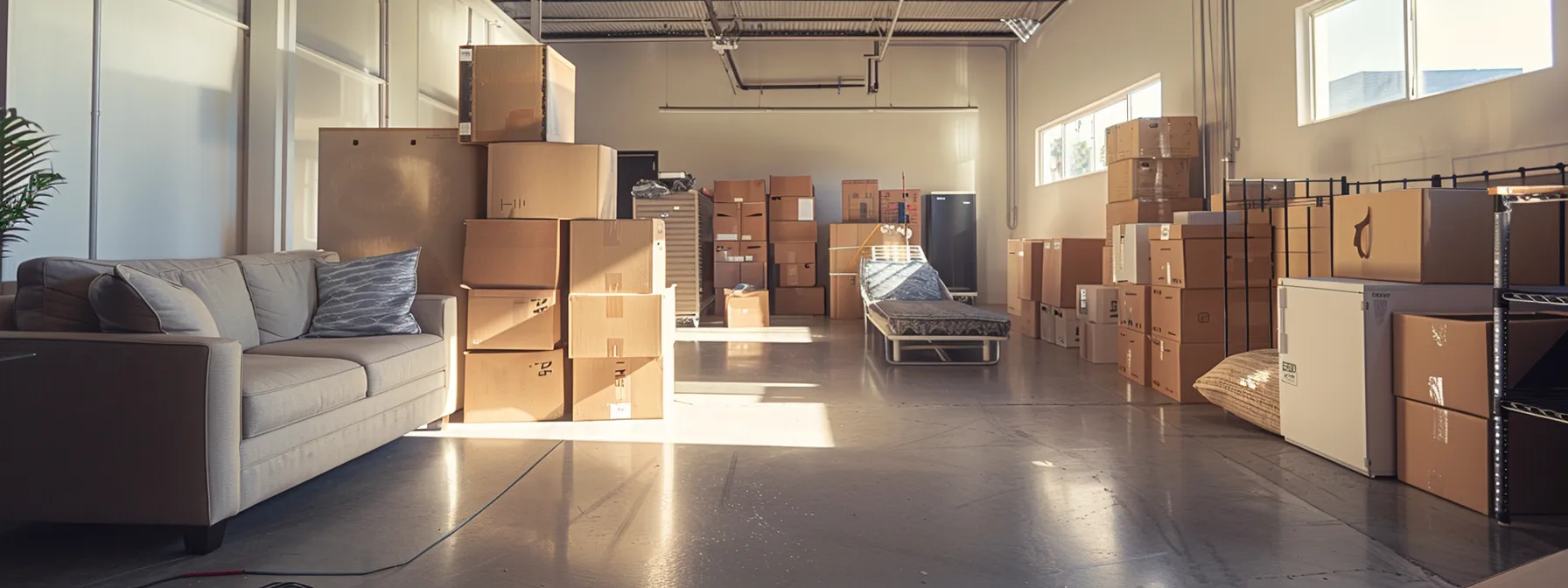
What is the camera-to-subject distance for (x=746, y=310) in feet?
29.8

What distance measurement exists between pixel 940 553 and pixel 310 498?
2.16 metres

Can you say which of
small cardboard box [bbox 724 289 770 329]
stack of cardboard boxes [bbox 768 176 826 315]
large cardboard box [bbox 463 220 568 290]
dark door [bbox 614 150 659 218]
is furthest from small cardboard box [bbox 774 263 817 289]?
large cardboard box [bbox 463 220 568 290]

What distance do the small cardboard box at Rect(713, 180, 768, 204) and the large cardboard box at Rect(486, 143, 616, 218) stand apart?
643cm

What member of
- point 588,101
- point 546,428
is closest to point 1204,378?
point 546,428

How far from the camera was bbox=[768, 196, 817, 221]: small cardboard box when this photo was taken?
1072cm

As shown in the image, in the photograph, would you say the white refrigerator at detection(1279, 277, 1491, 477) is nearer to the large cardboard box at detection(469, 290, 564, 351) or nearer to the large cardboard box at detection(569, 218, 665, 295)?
the large cardboard box at detection(569, 218, 665, 295)

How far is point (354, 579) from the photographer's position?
2.16m

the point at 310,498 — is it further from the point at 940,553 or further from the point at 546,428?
the point at 940,553

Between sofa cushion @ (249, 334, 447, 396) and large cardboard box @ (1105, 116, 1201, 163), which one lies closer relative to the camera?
sofa cushion @ (249, 334, 447, 396)

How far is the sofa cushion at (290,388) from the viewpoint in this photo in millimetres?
2496

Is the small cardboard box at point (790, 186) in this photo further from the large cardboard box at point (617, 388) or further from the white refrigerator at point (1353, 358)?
the white refrigerator at point (1353, 358)

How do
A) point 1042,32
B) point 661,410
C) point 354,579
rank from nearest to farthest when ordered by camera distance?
point 354,579 < point 661,410 < point 1042,32

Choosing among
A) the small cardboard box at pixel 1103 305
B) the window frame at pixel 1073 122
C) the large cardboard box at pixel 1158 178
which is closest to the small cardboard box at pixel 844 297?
the window frame at pixel 1073 122

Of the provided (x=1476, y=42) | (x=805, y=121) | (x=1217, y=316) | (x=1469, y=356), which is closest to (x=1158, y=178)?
(x=1217, y=316)
